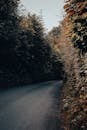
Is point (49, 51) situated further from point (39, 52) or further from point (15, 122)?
point (15, 122)

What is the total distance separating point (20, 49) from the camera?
47.8 metres

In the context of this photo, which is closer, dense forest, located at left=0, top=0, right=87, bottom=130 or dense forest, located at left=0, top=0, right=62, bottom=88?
dense forest, located at left=0, top=0, right=87, bottom=130

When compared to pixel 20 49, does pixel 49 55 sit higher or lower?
Result: lower

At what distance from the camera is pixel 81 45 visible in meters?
16.7

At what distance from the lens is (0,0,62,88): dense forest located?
41.6 metres

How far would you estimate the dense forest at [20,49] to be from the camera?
41625mm

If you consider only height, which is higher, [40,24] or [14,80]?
[40,24]

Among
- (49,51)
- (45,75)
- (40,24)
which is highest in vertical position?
(40,24)

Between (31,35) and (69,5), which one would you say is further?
(31,35)

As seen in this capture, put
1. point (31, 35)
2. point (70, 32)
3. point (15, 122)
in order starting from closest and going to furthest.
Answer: point (15, 122) < point (70, 32) < point (31, 35)

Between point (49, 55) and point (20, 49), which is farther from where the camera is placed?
point (49, 55)

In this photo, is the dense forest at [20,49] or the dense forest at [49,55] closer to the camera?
the dense forest at [49,55]

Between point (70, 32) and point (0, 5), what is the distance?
1008 inches

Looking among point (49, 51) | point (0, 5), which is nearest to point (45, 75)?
point (49, 51)
